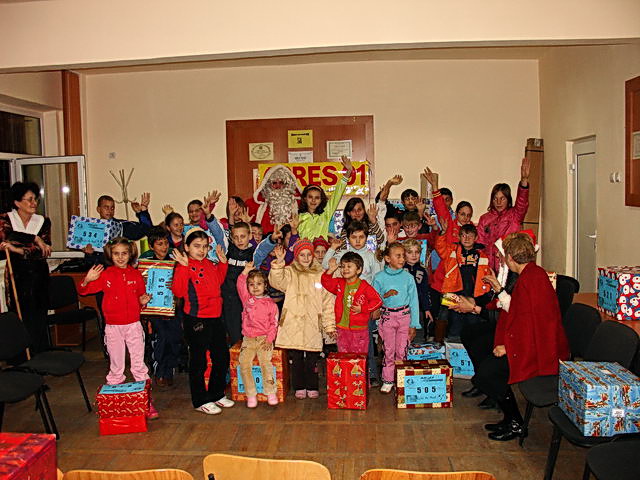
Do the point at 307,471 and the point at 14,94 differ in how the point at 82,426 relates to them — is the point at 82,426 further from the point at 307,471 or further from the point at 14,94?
the point at 14,94

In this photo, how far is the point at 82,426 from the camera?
14.6 feet

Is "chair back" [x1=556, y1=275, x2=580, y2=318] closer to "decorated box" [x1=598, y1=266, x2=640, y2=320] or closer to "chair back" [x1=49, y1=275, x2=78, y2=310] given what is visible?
"decorated box" [x1=598, y1=266, x2=640, y2=320]

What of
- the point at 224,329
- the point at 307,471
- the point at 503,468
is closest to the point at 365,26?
the point at 224,329

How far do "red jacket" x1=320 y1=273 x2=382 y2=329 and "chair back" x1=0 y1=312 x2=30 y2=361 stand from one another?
2144 millimetres

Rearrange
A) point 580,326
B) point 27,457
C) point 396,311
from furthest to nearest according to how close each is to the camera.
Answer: point 396,311 → point 580,326 → point 27,457

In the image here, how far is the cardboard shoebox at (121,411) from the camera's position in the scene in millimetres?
4266

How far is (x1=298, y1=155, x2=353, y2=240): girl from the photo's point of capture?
17.7ft

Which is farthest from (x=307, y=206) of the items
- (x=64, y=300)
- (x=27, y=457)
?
(x=27, y=457)

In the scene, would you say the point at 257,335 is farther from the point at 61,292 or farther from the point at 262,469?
the point at 262,469

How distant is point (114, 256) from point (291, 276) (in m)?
1.30

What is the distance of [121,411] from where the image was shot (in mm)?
4281

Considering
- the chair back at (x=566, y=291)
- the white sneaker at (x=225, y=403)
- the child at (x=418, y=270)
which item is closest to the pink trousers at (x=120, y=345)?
the white sneaker at (x=225, y=403)

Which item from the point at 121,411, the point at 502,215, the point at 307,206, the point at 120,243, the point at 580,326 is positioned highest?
the point at 307,206

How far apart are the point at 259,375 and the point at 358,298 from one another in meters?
0.96
